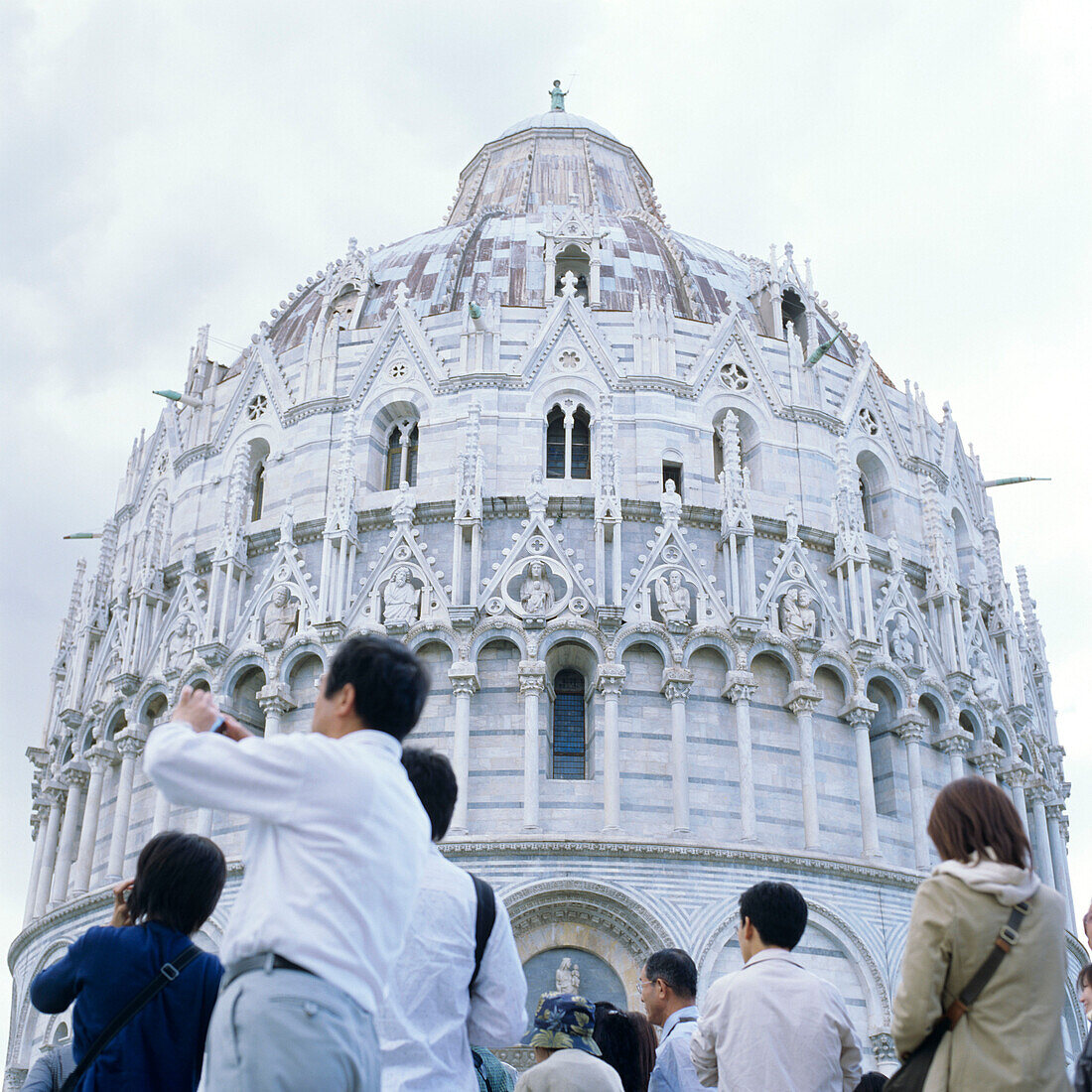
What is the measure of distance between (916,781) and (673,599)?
5.56 metres

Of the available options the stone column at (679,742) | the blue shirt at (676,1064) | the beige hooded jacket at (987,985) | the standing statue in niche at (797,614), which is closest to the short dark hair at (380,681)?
the beige hooded jacket at (987,985)

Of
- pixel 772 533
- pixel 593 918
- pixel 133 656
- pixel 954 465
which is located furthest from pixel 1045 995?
pixel 954 465

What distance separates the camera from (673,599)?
23.1 m

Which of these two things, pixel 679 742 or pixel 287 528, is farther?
pixel 287 528

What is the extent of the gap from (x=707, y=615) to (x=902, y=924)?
611cm

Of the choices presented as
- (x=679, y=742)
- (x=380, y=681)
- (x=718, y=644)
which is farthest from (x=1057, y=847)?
(x=380, y=681)

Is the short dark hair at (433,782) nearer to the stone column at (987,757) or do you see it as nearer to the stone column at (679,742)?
the stone column at (679,742)

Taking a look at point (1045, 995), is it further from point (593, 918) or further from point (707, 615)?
point (707, 615)

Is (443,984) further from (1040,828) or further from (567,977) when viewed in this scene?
(1040,828)

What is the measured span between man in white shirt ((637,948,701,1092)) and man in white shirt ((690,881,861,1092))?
3.46ft

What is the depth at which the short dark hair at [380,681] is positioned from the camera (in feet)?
14.2

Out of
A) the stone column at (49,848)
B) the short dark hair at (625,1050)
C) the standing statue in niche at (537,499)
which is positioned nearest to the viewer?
the short dark hair at (625,1050)

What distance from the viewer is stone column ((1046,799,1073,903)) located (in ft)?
88.4

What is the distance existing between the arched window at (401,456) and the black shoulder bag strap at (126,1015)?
813 inches
